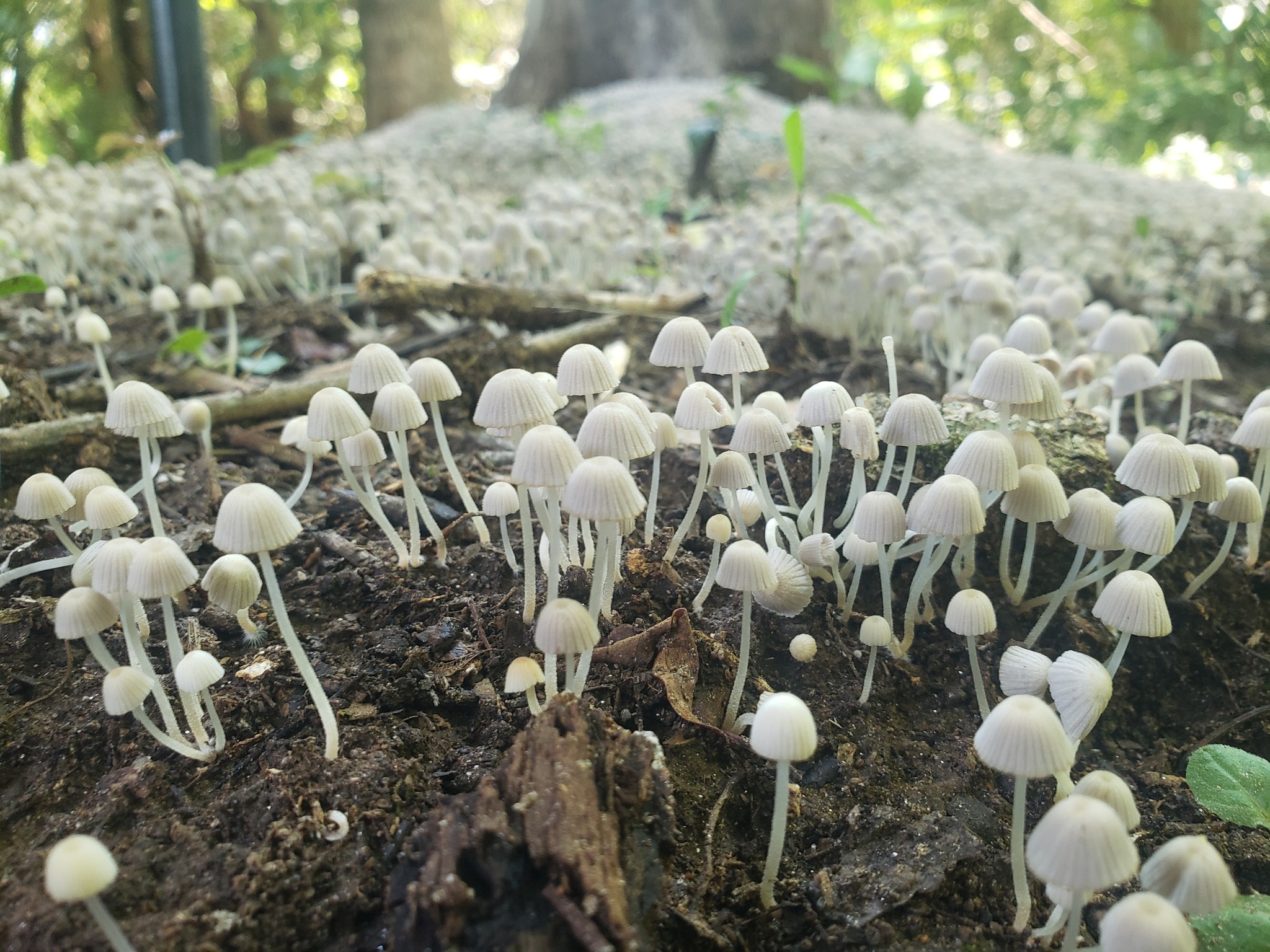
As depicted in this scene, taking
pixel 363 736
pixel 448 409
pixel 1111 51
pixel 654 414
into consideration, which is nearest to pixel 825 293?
pixel 448 409

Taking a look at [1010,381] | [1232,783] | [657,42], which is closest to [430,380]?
[1010,381]

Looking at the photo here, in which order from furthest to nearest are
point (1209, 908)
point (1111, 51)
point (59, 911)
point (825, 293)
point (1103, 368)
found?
point (1111, 51) < point (825, 293) < point (1103, 368) < point (59, 911) < point (1209, 908)

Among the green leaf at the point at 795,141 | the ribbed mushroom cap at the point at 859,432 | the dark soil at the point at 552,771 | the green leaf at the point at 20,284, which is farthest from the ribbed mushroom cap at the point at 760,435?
the green leaf at the point at 20,284

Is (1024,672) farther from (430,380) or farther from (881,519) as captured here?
(430,380)

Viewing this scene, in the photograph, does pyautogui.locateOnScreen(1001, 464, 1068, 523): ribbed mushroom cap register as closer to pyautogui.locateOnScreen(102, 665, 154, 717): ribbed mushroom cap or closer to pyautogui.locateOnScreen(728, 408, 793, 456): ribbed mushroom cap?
pyautogui.locateOnScreen(728, 408, 793, 456): ribbed mushroom cap

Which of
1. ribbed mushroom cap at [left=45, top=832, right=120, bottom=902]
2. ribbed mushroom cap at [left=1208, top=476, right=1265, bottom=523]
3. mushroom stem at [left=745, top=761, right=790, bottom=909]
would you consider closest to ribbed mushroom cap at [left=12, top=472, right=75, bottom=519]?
ribbed mushroom cap at [left=45, top=832, right=120, bottom=902]

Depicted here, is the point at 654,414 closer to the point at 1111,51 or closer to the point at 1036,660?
the point at 1036,660
